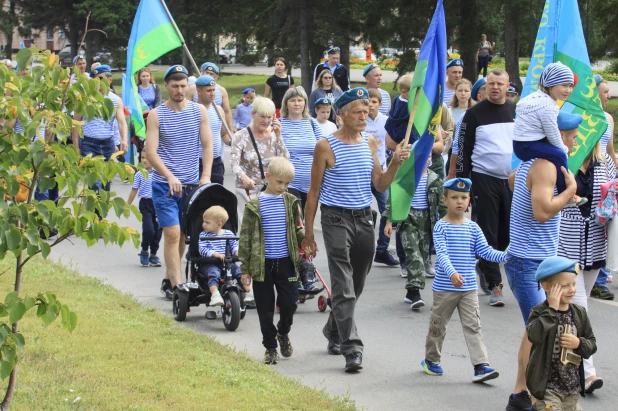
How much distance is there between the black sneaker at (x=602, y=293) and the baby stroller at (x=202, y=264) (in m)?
3.50

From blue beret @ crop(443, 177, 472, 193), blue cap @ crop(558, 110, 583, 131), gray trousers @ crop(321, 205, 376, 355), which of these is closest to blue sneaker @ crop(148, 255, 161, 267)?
gray trousers @ crop(321, 205, 376, 355)

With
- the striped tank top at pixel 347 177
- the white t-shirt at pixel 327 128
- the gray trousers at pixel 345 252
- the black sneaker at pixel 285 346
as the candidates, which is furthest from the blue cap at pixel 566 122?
the white t-shirt at pixel 327 128

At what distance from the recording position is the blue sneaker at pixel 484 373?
6.85 metres

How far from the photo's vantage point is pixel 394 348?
7.98 metres

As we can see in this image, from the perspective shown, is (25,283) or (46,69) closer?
(46,69)

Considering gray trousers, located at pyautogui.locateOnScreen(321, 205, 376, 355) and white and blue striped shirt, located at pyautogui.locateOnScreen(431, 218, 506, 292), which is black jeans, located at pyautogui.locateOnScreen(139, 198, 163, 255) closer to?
gray trousers, located at pyautogui.locateOnScreen(321, 205, 376, 355)

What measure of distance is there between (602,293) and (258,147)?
11.8ft

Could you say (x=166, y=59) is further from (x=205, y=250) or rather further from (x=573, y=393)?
(x=573, y=393)

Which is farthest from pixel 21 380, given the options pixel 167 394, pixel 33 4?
pixel 33 4

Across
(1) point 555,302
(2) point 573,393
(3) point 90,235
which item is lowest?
(2) point 573,393

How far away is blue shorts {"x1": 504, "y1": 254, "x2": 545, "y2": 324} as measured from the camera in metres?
6.29

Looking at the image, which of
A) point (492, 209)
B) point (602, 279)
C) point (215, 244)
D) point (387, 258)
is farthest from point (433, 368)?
point (387, 258)

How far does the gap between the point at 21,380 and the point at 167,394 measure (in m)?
0.97

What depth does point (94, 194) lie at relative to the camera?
190 inches
